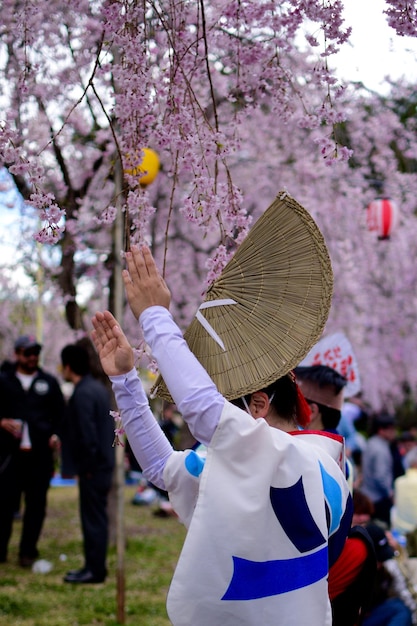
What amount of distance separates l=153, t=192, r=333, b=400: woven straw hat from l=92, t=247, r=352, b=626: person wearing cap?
142 millimetres

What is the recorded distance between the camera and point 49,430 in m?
6.82

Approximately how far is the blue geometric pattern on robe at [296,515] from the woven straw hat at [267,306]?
0.81ft

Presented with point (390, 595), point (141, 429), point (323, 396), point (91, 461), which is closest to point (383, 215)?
point (91, 461)

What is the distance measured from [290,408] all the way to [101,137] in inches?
211

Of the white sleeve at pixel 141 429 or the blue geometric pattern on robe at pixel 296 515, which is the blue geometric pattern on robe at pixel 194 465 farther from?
the blue geometric pattern on robe at pixel 296 515

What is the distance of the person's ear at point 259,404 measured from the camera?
6.15ft

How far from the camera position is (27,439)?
6.71 m

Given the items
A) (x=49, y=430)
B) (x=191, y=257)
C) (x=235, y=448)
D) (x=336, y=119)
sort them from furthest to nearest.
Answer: (x=191, y=257) → (x=49, y=430) → (x=336, y=119) → (x=235, y=448)

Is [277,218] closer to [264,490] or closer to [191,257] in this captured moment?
[264,490]

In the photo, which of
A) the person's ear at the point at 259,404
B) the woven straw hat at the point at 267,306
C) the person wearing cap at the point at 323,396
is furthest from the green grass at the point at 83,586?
the woven straw hat at the point at 267,306

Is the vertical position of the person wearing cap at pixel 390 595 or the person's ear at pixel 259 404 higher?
the person's ear at pixel 259 404

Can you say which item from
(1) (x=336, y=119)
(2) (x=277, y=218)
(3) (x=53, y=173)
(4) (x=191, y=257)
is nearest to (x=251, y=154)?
(4) (x=191, y=257)

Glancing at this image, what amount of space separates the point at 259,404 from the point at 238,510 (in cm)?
34

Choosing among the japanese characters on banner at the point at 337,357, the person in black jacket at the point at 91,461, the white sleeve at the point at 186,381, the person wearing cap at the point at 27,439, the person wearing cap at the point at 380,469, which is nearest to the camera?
the white sleeve at the point at 186,381
